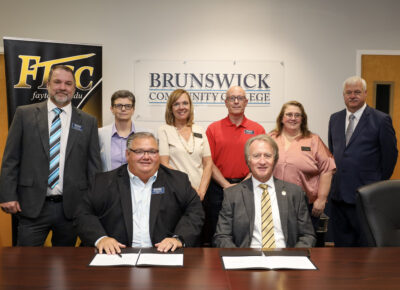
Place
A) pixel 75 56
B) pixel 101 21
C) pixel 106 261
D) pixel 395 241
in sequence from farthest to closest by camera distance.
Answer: pixel 101 21 → pixel 75 56 → pixel 395 241 → pixel 106 261

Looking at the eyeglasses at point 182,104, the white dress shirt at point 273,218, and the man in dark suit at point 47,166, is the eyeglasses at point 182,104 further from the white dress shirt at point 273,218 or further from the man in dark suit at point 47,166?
the white dress shirt at point 273,218

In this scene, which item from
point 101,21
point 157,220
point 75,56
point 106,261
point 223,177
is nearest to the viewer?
point 106,261

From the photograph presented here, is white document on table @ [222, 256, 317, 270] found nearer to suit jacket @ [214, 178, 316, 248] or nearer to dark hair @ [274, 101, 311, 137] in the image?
suit jacket @ [214, 178, 316, 248]

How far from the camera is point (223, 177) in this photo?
3.53m

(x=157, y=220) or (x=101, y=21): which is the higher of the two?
(x=101, y=21)

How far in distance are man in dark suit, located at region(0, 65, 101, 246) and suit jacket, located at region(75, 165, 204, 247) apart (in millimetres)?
584

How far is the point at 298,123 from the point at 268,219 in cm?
120

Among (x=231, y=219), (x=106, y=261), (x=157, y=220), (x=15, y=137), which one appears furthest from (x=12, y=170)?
(x=231, y=219)

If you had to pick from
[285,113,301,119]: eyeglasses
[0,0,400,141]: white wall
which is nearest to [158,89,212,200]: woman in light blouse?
[285,113,301,119]: eyeglasses

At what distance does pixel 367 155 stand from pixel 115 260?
101 inches

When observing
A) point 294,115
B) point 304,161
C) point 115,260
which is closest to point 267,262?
point 115,260

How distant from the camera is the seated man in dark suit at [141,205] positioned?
2248 millimetres

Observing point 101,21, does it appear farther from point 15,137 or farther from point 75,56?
point 15,137

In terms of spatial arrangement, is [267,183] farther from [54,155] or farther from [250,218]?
[54,155]
